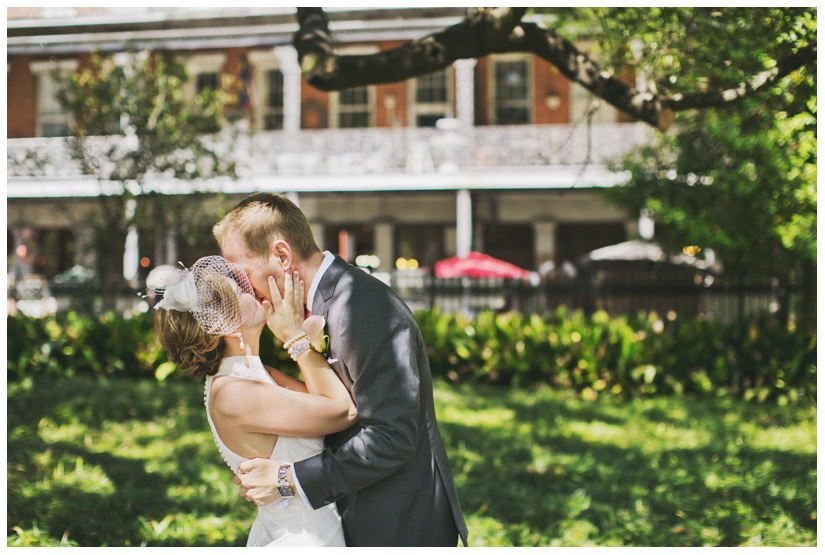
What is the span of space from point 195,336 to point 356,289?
18.0 inches

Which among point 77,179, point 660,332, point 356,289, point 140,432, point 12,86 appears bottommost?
point 140,432

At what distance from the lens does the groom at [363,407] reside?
1.81m

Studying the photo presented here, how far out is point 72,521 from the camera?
4.29 meters

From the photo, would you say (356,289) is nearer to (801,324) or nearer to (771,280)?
(801,324)

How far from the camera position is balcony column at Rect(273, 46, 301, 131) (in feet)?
57.2

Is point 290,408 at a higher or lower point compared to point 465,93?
lower

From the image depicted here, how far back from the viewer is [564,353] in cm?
834

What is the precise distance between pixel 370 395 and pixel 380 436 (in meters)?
0.10

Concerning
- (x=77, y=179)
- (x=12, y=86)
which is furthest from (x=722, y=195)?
(x=12, y=86)

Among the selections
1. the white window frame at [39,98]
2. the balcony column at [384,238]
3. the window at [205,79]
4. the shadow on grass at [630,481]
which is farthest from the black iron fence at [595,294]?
the white window frame at [39,98]

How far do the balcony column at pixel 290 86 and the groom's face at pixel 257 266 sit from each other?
16.1m

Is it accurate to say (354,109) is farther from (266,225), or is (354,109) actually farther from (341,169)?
(266,225)

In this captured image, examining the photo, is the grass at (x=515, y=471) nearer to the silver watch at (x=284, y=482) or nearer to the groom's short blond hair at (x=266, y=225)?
the silver watch at (x=284, y=482)

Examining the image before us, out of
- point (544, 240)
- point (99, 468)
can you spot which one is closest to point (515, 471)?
point (99, 468)
